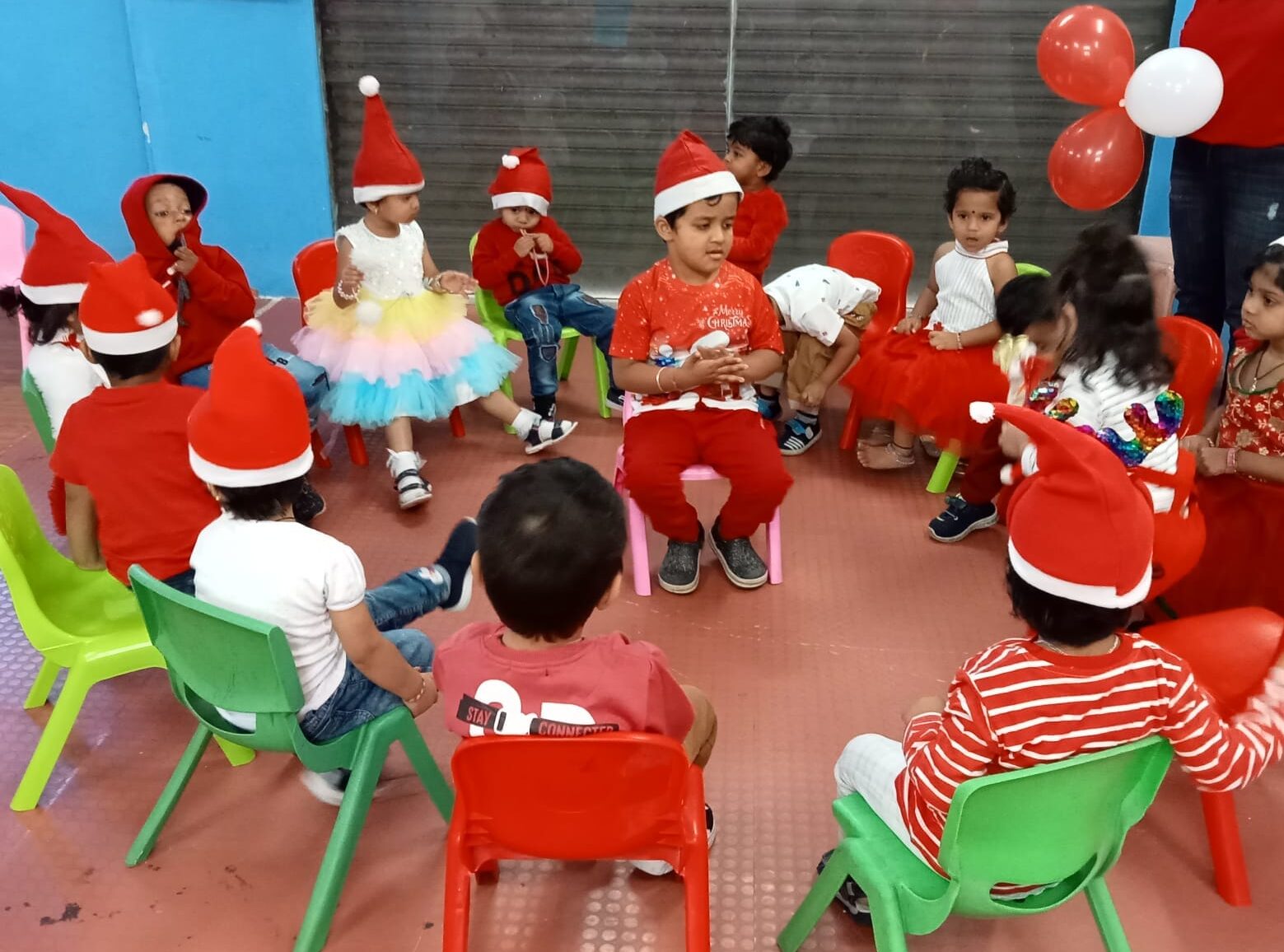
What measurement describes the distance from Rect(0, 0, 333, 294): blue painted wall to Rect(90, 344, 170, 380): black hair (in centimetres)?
272

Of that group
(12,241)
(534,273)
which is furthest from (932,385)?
(12,241)

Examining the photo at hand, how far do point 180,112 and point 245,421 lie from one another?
3476mm

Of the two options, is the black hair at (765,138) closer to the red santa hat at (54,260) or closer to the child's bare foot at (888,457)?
the child's bare foot at (888,457)

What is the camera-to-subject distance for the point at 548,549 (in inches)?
52.8

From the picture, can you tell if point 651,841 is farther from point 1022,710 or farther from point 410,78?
point 410,78

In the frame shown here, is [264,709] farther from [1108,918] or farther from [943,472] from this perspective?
[943,472]

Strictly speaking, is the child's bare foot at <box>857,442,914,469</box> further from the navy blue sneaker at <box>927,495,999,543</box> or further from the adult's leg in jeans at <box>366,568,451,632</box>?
the adult's leg in jeans at <box>366,568,451,632</box>

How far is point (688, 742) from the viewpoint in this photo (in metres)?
1.62

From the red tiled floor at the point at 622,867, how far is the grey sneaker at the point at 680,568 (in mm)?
34

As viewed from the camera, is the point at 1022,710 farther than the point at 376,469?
No

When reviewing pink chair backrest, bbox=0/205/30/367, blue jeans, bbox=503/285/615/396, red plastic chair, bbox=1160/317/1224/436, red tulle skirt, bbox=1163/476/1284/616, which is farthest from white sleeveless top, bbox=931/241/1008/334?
pink chair backrest, bbox=0/205/30/367

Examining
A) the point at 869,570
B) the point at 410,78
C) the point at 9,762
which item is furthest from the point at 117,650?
the point at 410,78

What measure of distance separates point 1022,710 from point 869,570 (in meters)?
1.51

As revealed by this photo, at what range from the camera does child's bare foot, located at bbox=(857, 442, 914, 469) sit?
10.9 feet
